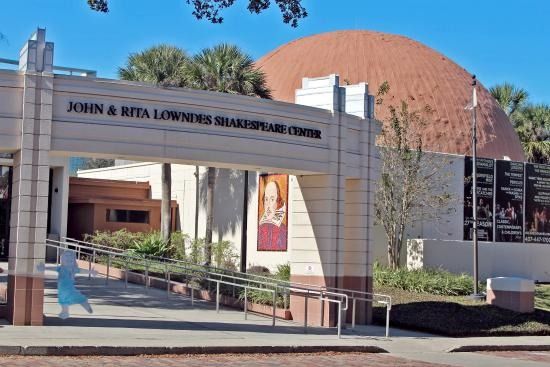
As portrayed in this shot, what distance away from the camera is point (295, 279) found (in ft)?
73.5

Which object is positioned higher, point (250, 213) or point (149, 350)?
point (250, 213)

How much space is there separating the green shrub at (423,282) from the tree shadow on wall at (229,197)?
7.53 m

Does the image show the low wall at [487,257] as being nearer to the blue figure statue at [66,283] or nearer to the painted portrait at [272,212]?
the painted portrait at [272,212]

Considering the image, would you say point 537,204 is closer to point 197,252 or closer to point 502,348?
point 197,252

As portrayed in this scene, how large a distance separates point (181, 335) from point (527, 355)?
7759 mm

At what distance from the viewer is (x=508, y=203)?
1518 inches

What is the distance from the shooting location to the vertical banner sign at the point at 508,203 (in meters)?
38.2

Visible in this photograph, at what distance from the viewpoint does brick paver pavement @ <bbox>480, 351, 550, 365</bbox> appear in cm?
1814

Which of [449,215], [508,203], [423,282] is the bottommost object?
[423,282]

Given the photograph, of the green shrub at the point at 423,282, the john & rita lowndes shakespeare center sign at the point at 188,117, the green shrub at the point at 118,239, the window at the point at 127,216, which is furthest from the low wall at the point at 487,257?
the john & rita lowndes shakespeare center sign at the point at 188,117

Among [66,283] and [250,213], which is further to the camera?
[250,213]

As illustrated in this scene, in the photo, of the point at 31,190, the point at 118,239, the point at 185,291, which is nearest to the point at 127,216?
the point at 118,239

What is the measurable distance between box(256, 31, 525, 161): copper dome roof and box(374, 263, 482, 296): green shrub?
12.9 metres

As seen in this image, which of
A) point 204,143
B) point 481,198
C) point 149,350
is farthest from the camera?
point 481,198
